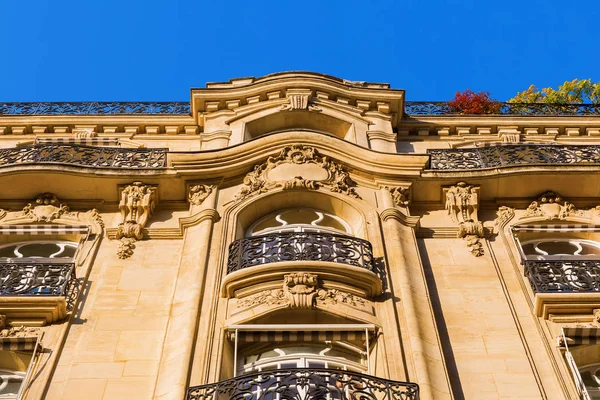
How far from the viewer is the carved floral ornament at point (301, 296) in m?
11.1

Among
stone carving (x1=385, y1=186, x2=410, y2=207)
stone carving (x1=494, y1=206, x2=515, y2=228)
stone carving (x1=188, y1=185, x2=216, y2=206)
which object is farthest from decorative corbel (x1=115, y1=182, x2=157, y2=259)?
stone carving (x1=494, y1=206, x2=515, y2=228)

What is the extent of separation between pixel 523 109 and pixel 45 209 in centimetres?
1031

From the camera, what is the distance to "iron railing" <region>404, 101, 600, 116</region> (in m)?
18.5

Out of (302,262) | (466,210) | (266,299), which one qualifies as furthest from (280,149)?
(266,299)

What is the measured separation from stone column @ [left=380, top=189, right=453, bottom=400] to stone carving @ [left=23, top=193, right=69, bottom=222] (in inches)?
204

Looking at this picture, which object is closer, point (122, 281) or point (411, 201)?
point (122, 281)

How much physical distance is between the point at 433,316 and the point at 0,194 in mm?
7475

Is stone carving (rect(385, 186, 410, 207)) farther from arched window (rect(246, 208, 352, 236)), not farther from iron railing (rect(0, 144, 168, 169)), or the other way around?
iron railing (rect(0, 144, 168, 169))

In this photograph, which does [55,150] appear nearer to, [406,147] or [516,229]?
[406,147]

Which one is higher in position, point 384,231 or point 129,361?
point 384,231

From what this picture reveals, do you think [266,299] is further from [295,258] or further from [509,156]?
[509,156]

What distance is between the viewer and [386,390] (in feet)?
30.6

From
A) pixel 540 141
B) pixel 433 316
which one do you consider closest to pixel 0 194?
pixel 433 316

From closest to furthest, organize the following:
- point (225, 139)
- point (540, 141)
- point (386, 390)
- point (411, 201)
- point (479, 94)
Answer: point (386, 390)
point (411, 201)
point (225, 139)
point (540, 141)
point (479, 94)
